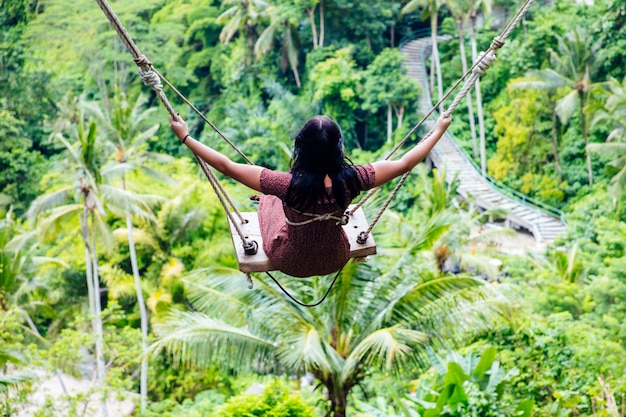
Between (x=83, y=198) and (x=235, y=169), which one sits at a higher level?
(x=235, y=169)

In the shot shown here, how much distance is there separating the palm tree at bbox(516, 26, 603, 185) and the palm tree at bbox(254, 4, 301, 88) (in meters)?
7.73

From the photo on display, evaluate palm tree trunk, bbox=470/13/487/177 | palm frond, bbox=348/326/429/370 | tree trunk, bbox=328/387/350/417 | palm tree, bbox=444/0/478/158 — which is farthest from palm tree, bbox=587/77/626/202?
tree trunk, bbox=328/387/350/417

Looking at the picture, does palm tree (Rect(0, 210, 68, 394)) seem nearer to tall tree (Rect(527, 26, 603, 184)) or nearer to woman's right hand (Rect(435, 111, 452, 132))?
woman's right hand (Rect(435, 111, 452, 132))

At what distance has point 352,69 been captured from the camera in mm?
21406

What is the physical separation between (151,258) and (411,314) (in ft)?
32.9

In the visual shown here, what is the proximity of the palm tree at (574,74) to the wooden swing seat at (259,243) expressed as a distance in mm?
15046

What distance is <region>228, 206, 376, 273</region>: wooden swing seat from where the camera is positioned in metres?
3.51

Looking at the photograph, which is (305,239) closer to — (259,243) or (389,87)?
(259,243)

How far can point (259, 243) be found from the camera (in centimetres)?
363

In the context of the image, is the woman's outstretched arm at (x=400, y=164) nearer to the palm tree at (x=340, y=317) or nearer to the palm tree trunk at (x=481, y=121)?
the palm tree at (x=340, y=317)

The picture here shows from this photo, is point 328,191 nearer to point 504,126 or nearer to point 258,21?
point 504,126

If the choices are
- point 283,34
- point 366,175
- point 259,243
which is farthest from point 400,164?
point 283,34

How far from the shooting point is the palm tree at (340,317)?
23.8 feet

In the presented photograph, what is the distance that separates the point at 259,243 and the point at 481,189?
16791mm
